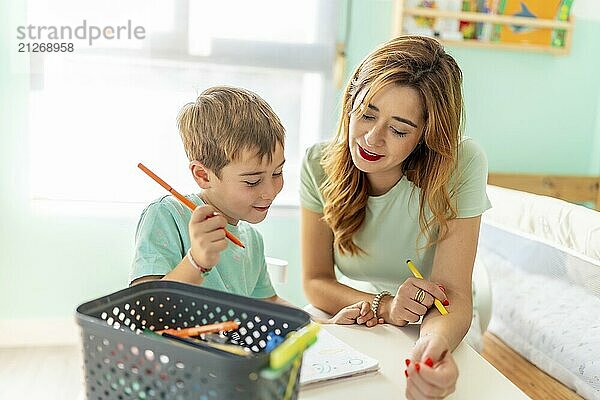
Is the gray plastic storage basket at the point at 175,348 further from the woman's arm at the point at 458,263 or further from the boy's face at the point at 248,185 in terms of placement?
the woman's arm at the point at 458,263

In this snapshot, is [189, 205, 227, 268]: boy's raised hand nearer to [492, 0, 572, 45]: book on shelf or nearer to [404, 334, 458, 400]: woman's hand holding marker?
[404, 334, 458, 400]: woman's hand holding marker

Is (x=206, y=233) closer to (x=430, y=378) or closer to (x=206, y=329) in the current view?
(x=206, y=329)

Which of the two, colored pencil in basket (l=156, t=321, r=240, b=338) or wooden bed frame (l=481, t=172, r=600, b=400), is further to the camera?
wooden bed frame (l=481, t=172, r=600, b=400)

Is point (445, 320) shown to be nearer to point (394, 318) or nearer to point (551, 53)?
point (394, 318)

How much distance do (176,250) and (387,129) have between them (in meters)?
0.51

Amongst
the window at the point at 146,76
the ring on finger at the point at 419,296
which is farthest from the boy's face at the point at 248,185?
the window at the point at 146,76

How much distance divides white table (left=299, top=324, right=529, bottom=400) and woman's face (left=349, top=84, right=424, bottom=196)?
1.13ft

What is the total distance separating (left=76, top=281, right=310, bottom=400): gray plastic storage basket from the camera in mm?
636

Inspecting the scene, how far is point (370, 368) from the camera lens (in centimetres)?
103

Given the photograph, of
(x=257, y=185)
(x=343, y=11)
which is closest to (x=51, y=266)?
(x=343, y=11)

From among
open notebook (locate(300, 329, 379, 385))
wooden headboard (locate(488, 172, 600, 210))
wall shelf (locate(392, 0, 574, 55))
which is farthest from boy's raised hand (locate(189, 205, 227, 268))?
wooden headboard (locate(488, 172, 600, 210))

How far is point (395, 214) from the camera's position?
1549mm

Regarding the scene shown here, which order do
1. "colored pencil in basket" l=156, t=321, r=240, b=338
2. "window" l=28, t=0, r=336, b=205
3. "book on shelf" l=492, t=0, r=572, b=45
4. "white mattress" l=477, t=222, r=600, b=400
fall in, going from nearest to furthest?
1. "colored pencil in basket" l=156, t=321, r=240, b=338
2. "white mattress" l=477, t=222, r=600, b=400
3. "window" l=28, t=0, r=336, b=205
4. "book on shelf" l=492, t=0, r=572, b=45

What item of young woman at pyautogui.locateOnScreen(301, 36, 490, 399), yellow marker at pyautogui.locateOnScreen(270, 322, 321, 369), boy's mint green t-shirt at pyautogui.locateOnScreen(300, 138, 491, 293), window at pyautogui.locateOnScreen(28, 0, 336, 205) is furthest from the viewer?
window at pyautogui.locateOnScreen(28, 0, 336, 205)
